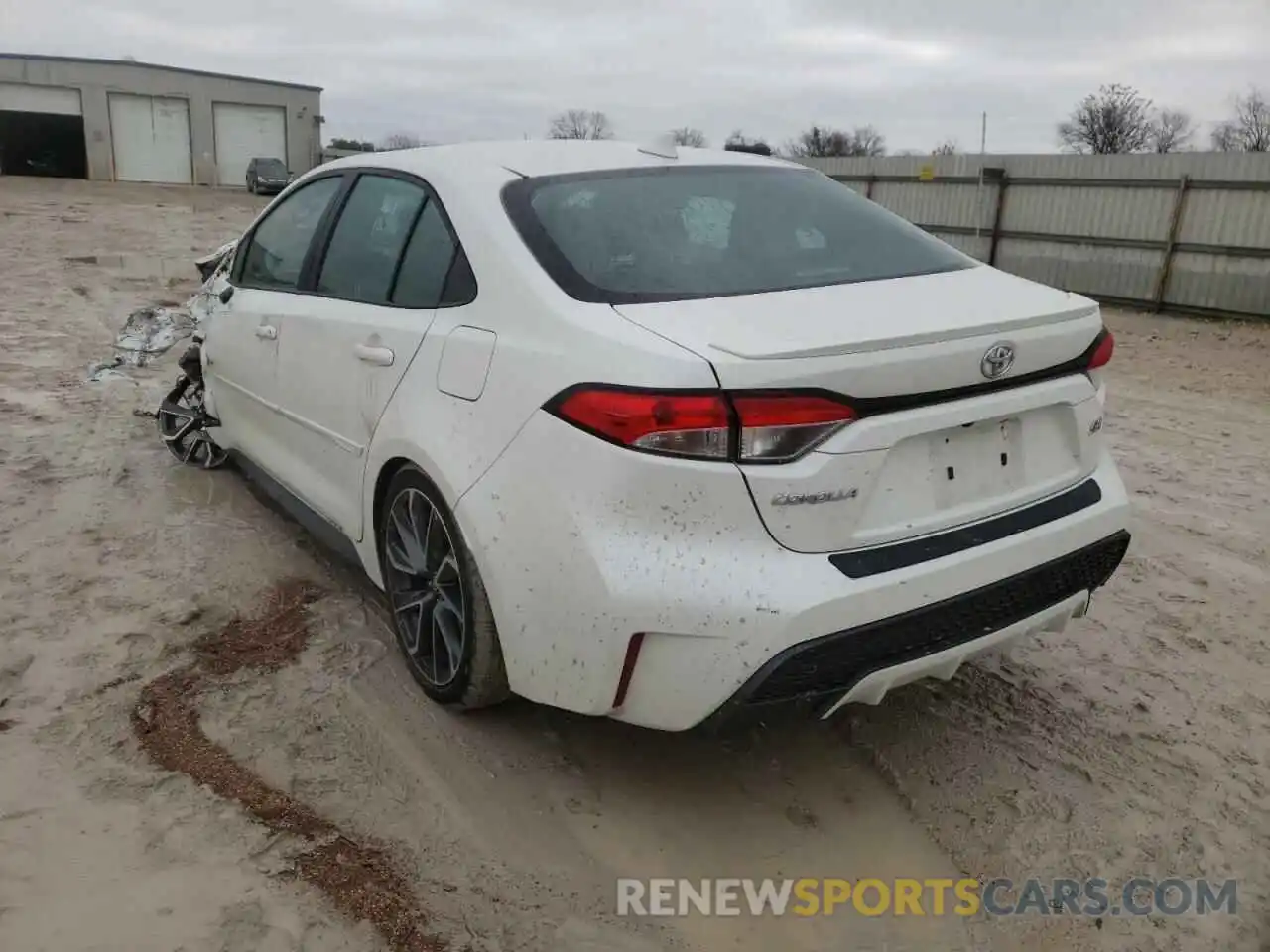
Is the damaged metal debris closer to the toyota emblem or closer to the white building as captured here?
the toyota emblem

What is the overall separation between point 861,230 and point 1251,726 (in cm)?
194

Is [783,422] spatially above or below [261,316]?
above

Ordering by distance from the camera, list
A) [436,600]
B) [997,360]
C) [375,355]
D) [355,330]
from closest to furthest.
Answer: [997,360] → [436,600] → [375,355] → [355,330]

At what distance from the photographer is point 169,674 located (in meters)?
3.25

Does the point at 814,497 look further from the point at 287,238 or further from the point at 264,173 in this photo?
the point at 264,173

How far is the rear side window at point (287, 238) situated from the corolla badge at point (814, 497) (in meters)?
2.40

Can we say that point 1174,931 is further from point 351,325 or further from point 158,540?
point 158,540

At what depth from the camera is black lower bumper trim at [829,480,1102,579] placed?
7.39 ft

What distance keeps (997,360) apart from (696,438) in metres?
0.80

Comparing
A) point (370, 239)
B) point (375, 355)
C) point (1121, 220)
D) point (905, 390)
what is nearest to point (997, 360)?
point (905, 390)

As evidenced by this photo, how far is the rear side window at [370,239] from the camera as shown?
320cm

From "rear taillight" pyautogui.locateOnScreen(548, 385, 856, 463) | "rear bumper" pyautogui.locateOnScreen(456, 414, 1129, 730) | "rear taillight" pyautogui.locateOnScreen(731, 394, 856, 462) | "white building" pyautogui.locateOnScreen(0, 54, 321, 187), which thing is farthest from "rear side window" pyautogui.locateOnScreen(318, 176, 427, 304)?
"white building" pyautogui.locateOnScreen(0, 54, 321, 187)

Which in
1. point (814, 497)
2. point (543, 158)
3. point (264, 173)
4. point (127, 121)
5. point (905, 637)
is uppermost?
point (127, 121)

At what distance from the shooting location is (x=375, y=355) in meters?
3.07
